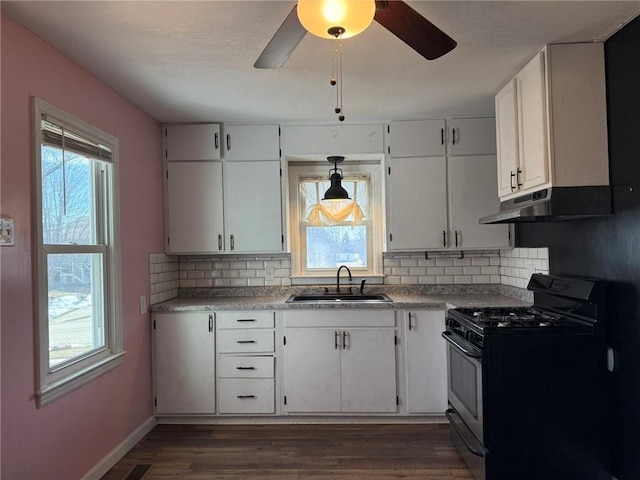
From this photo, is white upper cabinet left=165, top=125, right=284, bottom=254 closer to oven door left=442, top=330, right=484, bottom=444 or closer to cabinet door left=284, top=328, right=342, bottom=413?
cabinet door left=284, top=328, right=342, bottom=413

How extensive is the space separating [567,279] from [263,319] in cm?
204

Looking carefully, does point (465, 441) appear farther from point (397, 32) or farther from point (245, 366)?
point (397, 32)

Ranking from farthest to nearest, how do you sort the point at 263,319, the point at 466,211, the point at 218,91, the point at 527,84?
1. the point at 466,211
2. the point at 263,319
3. the point at 218,91
4. the point at 527,84

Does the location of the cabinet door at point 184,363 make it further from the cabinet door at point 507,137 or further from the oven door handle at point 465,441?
the cabinet door at point 507,137

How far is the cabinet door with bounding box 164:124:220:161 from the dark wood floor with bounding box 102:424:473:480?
2130 millimetres

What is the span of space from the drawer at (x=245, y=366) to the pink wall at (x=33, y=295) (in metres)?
0.56

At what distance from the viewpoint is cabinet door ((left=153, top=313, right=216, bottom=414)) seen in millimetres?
3168

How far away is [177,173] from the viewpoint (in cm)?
348

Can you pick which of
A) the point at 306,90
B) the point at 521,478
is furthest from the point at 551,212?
the point at 306,90

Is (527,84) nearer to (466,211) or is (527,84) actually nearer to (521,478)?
(466,211)

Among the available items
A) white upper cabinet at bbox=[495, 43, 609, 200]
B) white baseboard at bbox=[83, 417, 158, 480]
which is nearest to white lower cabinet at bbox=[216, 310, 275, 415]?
white baseboard at bbox=[83, 417, 158, 480]

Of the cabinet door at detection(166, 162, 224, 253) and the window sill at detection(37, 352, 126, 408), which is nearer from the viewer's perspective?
the window sill at detection(37, 352, 126, 408)

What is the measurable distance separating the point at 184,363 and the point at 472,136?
289cm

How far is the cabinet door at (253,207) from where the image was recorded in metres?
3.47
